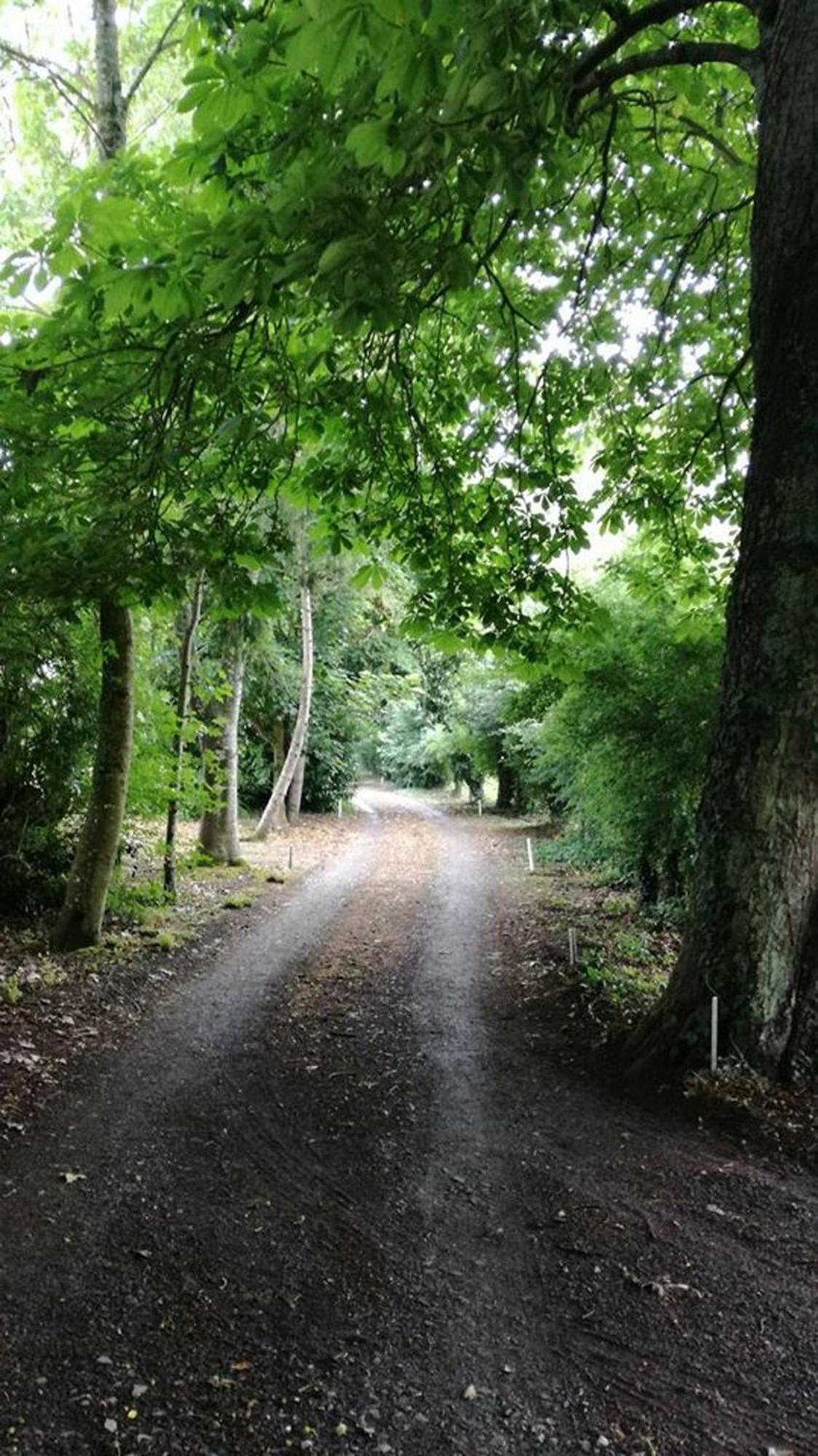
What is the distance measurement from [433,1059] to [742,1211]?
2.78 meters

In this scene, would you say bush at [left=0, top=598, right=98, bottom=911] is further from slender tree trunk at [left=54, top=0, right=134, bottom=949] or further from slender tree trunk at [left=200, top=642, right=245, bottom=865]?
slender tree trunk at [left=200, top=642, right=245, bottom=865]

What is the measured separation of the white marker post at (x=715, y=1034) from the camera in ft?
17.7

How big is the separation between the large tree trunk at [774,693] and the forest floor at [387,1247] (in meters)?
0.84

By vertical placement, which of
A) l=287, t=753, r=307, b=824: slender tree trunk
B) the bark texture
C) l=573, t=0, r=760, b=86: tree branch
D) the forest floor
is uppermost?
the bark texture

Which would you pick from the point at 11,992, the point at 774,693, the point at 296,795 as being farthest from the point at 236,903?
the point at 296,795

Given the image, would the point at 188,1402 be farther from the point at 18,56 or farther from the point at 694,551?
the point at 18,56

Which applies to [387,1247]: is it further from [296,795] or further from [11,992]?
[296,795]

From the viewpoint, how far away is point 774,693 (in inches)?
210

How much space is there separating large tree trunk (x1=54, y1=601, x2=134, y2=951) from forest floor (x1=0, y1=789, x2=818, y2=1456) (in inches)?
61.0

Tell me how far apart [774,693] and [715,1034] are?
2.20 metres

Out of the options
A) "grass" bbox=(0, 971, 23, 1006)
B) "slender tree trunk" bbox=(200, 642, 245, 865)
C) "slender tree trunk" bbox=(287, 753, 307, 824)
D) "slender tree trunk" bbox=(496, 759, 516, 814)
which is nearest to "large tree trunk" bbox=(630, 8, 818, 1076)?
"grass" bbox=(0, 971, 23, 1006)

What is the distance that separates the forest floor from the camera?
303 centimetres

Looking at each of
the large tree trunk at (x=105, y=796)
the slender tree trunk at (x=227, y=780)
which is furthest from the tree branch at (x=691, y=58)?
the slender tree trunk at (x=227, y=780)

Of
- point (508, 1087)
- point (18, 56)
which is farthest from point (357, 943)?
point (18, 56)
